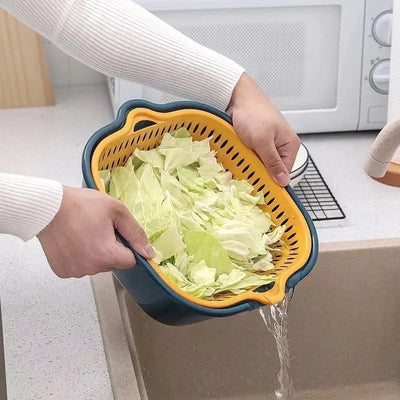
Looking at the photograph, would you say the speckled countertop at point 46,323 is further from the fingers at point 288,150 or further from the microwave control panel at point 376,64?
the microwave control panel at point 376,64

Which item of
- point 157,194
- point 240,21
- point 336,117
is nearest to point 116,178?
point 157,194

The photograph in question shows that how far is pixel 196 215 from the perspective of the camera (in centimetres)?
95

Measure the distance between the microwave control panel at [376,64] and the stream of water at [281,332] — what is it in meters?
0.52

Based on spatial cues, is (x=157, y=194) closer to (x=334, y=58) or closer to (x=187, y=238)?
(x=187, y=238)

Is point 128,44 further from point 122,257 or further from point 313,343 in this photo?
point 313,343

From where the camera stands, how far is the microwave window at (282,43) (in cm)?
135

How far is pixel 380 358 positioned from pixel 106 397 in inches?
20.9

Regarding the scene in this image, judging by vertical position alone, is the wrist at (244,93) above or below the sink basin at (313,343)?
above

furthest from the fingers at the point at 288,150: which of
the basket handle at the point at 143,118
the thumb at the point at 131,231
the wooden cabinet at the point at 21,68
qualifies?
the wooden cabinet at the point at 21,68

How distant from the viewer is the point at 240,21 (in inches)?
53.3

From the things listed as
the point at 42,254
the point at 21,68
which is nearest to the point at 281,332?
the point at 42,254

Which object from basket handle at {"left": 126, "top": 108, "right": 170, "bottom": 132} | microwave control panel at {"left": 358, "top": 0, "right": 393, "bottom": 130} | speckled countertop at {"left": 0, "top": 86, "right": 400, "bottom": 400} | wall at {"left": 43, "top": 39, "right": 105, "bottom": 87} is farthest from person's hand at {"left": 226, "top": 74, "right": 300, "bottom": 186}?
wall at {"left": 43, "top": 39, "right": 105, "bottom": 87}

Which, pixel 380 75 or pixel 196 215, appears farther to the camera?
pixel 380 75

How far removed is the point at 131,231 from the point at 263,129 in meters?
0.26
